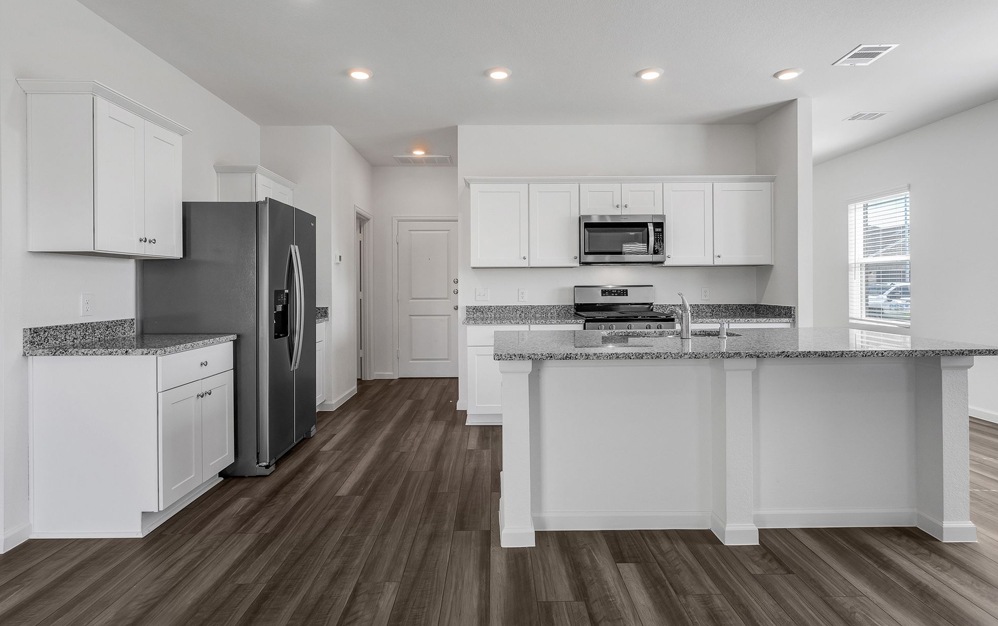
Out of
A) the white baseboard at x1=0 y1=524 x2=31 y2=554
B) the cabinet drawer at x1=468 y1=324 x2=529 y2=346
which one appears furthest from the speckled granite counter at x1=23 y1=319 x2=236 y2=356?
the cabinet drawer at x1=468 y1=324 x2=529 y2=346

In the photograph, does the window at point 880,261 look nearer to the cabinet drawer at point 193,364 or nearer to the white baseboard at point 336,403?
the white baseboard at point 336,403

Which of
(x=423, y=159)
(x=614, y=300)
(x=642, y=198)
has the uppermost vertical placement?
(x=423, y=159)

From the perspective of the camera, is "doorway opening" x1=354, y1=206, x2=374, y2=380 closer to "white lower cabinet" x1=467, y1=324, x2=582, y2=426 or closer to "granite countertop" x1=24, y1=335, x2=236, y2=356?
"white lower cabinet" x1=467, y1=324, x2=582, y2=426

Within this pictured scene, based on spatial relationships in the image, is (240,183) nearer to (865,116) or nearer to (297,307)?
(297,307)

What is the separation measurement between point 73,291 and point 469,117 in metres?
3.31

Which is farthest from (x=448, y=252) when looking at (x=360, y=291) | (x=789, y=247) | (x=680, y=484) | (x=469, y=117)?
(x=680, y=484)

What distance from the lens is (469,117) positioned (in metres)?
5.04

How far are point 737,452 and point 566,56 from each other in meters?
2.70

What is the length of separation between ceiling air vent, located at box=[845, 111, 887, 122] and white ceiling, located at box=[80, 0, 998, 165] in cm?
10

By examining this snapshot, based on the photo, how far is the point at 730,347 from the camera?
2.49 m

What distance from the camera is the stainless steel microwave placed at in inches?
195

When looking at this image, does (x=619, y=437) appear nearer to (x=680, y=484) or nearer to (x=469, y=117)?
(x=680, y=484)

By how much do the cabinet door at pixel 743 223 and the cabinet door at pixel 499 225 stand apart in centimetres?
175

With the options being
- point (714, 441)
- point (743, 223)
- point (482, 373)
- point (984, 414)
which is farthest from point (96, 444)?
point (984, 414)
